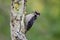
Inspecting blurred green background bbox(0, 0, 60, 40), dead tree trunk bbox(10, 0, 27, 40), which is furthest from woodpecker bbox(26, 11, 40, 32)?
blurred green background bbox(0, 0, 60, 40)

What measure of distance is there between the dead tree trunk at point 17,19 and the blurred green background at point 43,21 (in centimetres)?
420

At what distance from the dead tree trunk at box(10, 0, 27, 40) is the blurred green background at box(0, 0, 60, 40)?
420 centimetres

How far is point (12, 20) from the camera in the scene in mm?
3820

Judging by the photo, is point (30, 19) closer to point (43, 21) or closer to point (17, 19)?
point (17, 19)

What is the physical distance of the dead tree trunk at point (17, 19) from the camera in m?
3.81

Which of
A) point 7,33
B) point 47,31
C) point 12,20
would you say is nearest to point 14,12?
point 12,20

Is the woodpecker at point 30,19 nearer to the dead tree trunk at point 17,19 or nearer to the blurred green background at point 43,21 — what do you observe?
the dead tree trunk at point 17,19

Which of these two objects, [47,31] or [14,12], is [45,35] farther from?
[14,12]

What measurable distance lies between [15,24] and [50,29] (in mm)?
5471

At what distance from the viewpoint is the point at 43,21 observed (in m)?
8.93

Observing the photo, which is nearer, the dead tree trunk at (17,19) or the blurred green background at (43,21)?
the dead tree trunk at (17,19)

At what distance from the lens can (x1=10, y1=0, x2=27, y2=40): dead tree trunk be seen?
3.81 m

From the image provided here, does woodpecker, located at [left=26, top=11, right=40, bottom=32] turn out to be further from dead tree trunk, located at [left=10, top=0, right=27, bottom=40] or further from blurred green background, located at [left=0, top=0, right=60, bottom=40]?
blurred green background, located at [left=0, top=0, right=60, bottom=40]

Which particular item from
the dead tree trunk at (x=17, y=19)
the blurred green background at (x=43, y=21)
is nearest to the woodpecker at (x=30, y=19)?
the dead tree trunk at (x=17, y=19)
